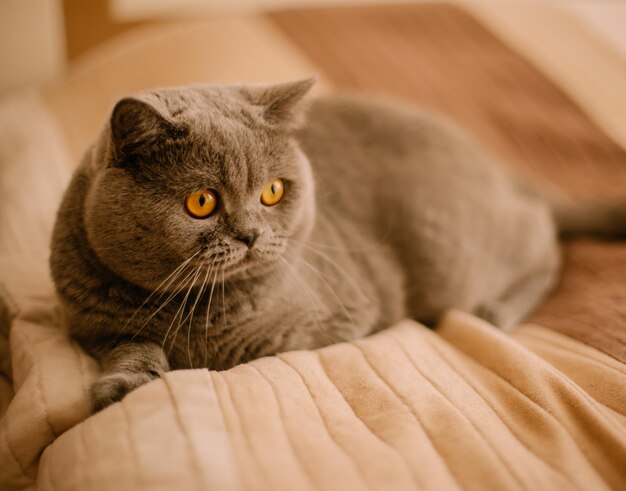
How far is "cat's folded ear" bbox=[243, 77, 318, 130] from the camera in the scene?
37.3 inches

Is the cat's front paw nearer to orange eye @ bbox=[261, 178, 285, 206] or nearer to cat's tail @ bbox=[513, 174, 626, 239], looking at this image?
orange eye @ bbox=[261, 178, 285, 206]

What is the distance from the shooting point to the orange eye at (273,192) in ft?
3.05

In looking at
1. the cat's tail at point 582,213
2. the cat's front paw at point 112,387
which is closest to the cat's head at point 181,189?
the cat's front paw at point 112,387

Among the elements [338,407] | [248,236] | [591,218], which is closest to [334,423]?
[338,407]

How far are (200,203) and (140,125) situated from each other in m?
0.15

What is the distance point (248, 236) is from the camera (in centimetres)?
86

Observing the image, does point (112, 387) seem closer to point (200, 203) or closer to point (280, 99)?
point (200, 203)

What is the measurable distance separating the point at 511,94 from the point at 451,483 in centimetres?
139

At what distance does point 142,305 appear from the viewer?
2.90 ft

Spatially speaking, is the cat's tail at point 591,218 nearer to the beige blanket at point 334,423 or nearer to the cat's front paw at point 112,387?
the beige blanket at point 334,423

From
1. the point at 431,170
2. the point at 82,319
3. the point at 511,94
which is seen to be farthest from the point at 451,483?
the point at 511,94

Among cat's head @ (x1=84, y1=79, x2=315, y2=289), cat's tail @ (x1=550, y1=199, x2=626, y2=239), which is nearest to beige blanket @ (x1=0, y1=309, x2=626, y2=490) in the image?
cat's head @ (x1=84, y1=79, x2=315, y2=289)

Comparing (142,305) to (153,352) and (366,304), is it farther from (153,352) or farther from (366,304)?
(366,304)

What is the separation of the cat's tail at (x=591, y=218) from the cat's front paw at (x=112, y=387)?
46.7 inches
